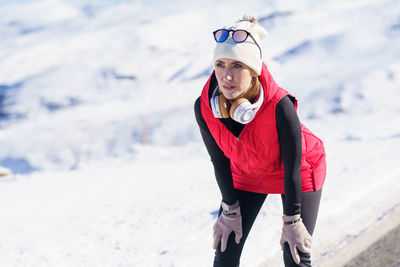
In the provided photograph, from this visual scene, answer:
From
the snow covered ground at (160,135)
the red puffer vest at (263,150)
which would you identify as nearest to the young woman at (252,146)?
the red puffer vest at (263,150)

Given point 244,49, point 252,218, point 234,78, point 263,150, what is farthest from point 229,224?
point 244,49

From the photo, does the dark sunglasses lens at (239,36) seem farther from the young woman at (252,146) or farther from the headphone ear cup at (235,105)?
the headphone ear cup at (235,105)

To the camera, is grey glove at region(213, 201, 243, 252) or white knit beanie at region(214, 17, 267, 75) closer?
white knit beanie at region(214, 17, 267, 75)

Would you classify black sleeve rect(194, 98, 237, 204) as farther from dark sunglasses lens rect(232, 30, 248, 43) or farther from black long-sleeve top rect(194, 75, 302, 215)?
dark sunglasses lens rect(232, 30, 248, 43)

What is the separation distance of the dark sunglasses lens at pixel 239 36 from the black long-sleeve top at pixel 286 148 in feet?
1.02

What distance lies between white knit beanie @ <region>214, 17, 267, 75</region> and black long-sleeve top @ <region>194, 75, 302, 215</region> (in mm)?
207

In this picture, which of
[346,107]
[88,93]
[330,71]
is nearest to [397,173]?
[346,107]

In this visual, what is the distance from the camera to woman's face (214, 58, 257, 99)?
70.0 inches

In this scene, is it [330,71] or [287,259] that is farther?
[330,71]

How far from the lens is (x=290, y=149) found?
1.76m

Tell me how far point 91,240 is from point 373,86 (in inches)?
402

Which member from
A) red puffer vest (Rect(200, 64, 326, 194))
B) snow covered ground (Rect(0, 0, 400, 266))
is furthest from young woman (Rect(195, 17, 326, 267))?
snow covered ground (Rect(0, 0, 400, 266))

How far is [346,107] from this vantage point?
10500mm

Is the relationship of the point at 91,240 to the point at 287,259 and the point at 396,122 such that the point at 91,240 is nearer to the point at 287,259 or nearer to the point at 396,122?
the point at 287,259
